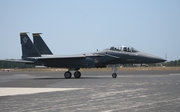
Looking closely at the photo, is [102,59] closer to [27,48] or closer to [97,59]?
[97,59]

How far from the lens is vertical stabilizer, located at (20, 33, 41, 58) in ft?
106

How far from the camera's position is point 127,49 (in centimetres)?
2958

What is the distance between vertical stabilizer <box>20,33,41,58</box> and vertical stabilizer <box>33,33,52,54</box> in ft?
4.59

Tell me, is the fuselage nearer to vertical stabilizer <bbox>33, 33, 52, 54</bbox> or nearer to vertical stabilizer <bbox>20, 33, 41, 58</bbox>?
vertical stabilizer <bbox>20, 33, 41, 58</bbox>

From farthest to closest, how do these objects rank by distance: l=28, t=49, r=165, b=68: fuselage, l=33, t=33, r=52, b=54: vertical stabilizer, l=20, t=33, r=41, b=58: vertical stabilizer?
l=33, t=33, r=52, b=54: vertical stabilizer → l=20, t=33, r=41, b=58: vertical stabilizer → l=28, t=49, r=165, b=68: fuselage

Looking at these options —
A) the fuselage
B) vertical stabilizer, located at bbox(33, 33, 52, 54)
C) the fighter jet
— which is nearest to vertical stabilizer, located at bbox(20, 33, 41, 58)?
the fighter jet

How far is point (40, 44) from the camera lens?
112 feet

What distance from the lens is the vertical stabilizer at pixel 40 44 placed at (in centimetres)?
3394

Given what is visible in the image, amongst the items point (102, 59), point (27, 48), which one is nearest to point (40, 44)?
point (27, 48)

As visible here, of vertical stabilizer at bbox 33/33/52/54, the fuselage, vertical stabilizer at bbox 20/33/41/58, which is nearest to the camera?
the fuselage

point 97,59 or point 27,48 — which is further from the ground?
point 27,48

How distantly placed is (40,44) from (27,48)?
1856mm

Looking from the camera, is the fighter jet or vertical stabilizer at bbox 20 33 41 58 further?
vertical stabilizer at bbox 20 33 41 58

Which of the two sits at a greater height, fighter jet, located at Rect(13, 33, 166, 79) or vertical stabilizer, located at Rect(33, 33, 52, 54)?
vertical stabilizer, located at Rect(33, 33, 52, 54)
